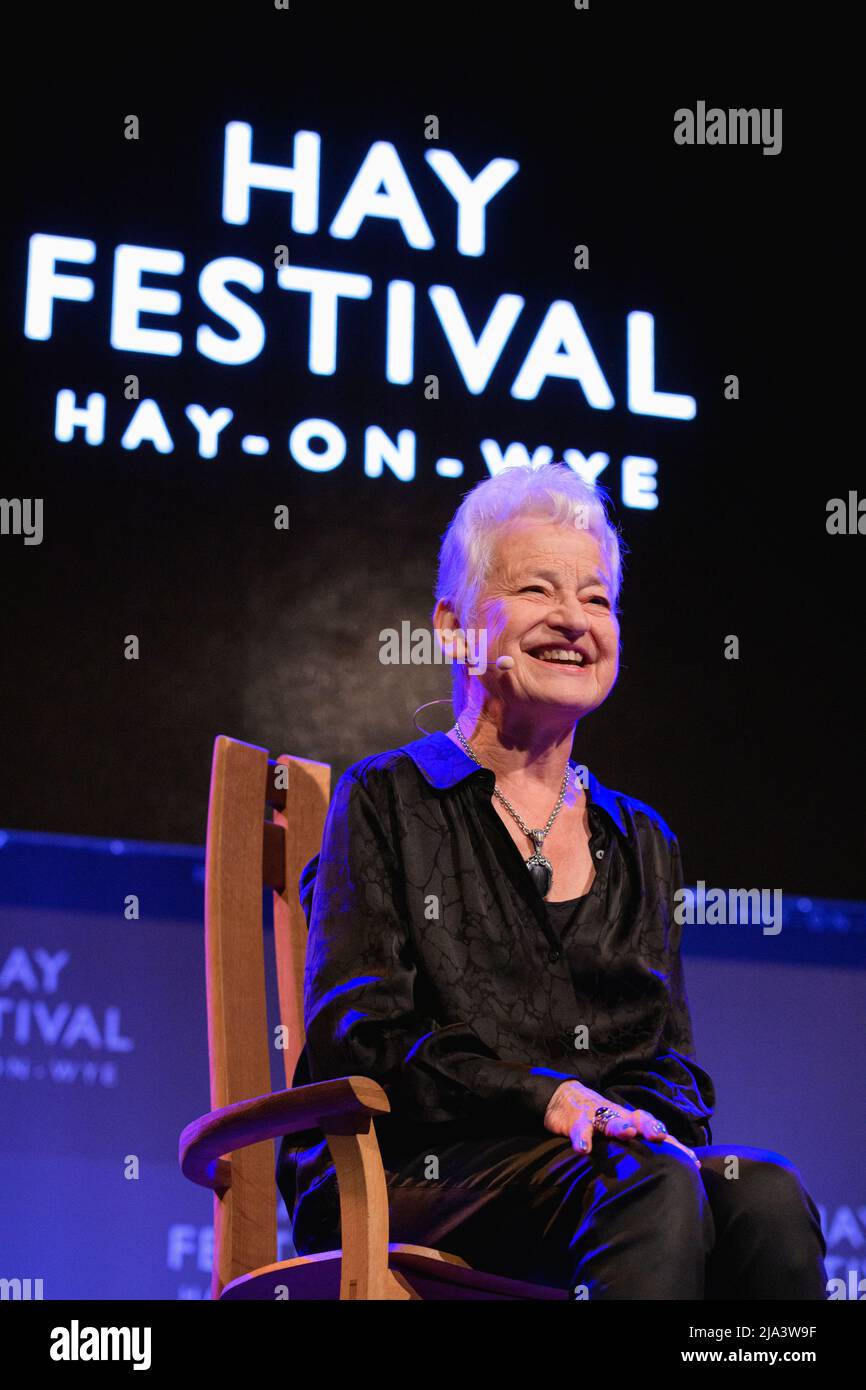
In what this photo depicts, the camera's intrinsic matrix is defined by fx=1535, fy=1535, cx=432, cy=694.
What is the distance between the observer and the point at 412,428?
3707mm

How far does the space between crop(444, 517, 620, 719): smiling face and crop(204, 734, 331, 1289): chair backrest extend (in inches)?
18.2

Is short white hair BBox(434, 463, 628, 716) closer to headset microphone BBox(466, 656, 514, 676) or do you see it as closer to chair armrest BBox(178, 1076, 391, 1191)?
headset microphone BBox(466, 656, 514, 676)

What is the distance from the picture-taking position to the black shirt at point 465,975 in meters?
1.93

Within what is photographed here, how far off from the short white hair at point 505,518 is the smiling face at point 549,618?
2cm

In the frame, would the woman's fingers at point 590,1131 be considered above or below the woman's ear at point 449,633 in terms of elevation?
below

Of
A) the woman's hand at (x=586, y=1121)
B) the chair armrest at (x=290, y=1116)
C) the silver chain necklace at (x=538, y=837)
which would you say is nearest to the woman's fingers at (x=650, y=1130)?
the woman's hand at (x=586, y=1121)

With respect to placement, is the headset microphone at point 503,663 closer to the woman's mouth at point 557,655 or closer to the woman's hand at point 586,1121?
the woman's mouth at point 557,655

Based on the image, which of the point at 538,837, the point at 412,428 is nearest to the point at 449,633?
the point at 538,837

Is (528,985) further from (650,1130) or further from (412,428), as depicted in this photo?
(412,428)

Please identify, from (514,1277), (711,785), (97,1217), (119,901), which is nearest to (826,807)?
Result: (711,785)

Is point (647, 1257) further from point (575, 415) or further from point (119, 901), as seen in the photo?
point (575, 415)

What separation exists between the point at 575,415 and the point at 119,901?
1611mm

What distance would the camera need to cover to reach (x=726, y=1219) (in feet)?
5.82

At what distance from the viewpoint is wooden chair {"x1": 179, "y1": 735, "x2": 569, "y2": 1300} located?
1823 millimetres
